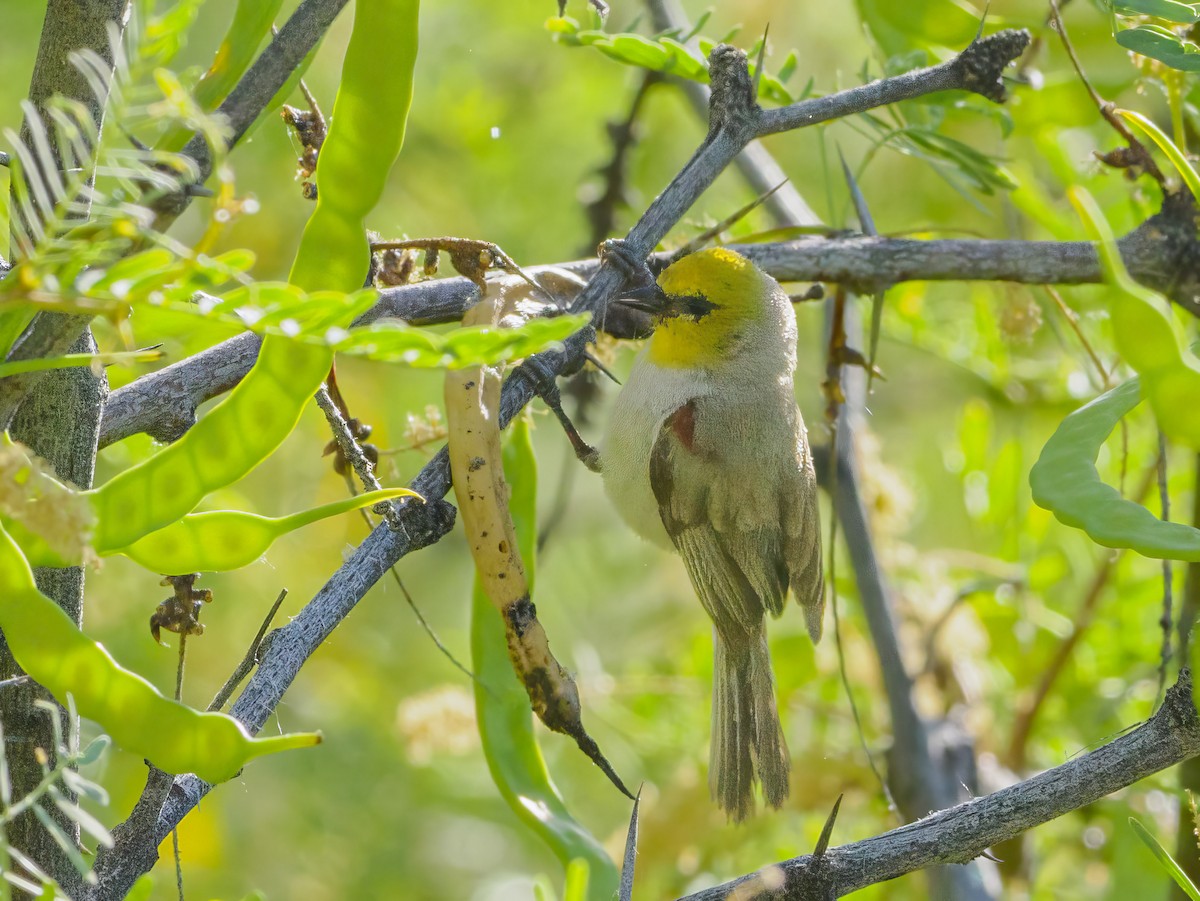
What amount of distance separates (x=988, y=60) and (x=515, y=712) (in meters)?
1.04

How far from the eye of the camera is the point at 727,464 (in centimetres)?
204

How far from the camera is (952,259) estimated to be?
1861 millimetres

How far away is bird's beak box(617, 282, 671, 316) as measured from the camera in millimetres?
2012

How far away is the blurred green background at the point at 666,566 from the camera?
7.88ft

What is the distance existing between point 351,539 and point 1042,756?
2.00 m

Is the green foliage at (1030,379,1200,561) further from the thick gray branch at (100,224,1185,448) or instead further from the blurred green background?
the blurred green background

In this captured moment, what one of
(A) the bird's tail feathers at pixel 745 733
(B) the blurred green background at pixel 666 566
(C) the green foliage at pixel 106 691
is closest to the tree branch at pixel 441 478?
(C) the green foliage at pixel 106 691

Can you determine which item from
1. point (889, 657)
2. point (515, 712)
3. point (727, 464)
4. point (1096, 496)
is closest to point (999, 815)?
point (1096, 496)

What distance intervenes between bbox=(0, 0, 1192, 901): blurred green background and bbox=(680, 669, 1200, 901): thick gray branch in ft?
3.04

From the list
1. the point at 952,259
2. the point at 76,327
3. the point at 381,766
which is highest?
the point at 952,259

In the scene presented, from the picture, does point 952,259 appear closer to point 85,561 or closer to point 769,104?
point 769,104

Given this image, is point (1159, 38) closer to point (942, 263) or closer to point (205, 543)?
point (942, 263)

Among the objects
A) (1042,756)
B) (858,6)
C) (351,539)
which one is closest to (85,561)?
(858,6)

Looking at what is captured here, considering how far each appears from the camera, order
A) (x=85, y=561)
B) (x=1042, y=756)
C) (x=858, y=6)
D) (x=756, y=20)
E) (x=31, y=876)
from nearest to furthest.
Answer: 1. (x=85, y=561)
2. (x=31, y=876)
3. (x=858, y=6)
4. (x=1042, y=756)
5. (x=756, y=20)
